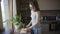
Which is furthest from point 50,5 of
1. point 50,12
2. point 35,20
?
point 35,20

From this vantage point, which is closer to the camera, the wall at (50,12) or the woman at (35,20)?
the woman at (35,20)

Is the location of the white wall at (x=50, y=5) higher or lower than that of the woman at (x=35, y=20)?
higher

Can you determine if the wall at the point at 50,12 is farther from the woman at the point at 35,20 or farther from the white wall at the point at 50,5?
the woman at the point at 35,20

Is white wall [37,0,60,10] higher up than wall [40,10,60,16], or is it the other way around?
white wall [37,0,60,10]

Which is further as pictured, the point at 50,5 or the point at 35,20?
the point at 50,5

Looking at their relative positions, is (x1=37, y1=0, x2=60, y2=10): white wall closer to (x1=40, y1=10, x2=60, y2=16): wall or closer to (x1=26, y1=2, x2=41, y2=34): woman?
(x1=40, y1=10, x2=60, y2=16): wall

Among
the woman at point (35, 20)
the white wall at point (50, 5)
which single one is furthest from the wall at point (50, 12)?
the woman at point (35, 20)

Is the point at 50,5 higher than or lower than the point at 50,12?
higher

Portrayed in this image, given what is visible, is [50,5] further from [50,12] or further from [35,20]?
[35,20]

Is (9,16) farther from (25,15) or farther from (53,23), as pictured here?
(53,23)

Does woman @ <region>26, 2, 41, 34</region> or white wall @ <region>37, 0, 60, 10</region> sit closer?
woman @ <region>26, 2, 41, 34</region>

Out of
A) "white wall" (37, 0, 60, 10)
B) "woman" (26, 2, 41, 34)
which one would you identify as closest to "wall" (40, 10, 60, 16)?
"white wall" (37, 0, 60, 10)

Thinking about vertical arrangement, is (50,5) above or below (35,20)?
above

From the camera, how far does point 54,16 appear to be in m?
5.38
